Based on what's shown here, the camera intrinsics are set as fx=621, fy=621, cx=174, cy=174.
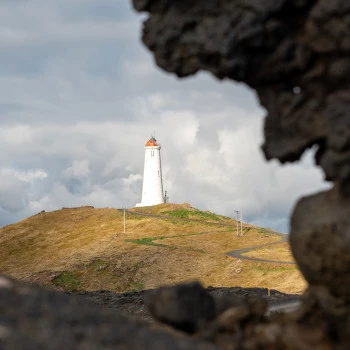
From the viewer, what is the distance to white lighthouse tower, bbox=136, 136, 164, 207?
127m

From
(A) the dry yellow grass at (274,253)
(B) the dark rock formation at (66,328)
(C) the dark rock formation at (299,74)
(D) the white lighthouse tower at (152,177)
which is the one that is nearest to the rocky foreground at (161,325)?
(B) the dark rock formation at (66,328)

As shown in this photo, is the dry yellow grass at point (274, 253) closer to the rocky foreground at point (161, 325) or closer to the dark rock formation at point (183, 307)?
the rocky foreground at point (161, 325)

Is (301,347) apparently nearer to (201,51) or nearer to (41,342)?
(41,342)

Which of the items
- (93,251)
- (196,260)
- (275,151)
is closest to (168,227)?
(93,251)

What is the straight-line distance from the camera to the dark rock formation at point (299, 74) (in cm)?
2120

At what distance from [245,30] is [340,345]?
1102cm

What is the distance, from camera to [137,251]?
82.8 meters

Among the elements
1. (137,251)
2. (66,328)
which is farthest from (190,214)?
(66,328)

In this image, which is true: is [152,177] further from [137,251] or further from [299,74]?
[299,74]

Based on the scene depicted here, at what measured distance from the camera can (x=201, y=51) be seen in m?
22.3

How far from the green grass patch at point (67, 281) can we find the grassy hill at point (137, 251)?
0.38ft

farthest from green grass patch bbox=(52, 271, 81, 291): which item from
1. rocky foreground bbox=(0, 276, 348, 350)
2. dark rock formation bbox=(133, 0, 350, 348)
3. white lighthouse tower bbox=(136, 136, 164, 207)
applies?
white lighthouse tower bbox=(136, 136, 164, 207)

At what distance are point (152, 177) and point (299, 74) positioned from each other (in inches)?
4158

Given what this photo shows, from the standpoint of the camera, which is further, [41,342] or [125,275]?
[125,275]
